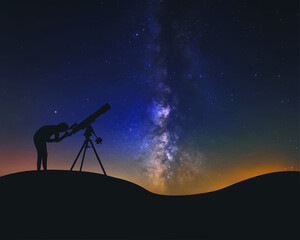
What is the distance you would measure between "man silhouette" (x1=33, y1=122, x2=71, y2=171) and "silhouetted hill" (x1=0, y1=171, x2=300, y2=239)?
48.6 inches

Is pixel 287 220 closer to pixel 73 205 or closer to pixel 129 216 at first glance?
pixel 129 216

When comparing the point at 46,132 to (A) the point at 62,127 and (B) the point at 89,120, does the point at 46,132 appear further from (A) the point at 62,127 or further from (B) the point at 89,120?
(B) the point at 89,120

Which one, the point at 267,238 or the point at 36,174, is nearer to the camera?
the point at 267,238

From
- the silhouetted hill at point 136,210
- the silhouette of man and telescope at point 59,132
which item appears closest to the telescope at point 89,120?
the silhouette of man and telescope at point 59,132

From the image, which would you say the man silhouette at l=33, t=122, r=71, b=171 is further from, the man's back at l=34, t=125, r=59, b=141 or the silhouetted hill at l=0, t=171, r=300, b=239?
the silhouetted hill at l=0, t=171, r=300, b=239

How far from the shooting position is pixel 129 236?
10.8 feet

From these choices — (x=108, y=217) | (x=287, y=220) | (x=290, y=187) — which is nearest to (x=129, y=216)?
(x=108, y=217)

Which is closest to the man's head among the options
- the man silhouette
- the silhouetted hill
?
the man silhouette

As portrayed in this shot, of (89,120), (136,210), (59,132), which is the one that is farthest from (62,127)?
(136,210)

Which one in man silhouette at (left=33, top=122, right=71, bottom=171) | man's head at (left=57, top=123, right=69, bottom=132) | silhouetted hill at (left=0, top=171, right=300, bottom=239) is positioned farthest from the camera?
man's head at (left=57, top=123, right=69, bottom=132)

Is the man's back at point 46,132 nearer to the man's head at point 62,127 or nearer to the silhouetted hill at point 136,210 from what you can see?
the man's head at point 62,127

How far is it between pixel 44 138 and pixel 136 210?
3261 millimetres

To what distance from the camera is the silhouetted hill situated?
3264 mm

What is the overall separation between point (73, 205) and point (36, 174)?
111cm
